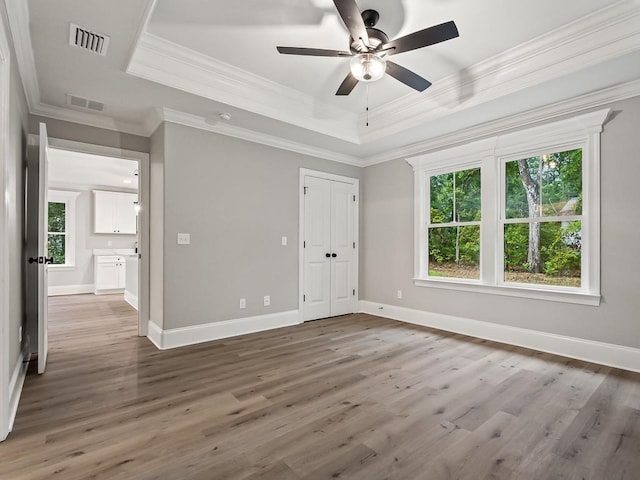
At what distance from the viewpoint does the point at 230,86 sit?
3463 mm

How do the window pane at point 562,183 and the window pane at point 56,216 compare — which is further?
the window pane at point 56,216

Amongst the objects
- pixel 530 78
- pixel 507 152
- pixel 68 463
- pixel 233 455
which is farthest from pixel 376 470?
pixel 507 152

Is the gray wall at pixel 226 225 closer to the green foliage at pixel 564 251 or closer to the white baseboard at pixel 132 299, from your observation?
the white baseboard at pixel 132 299

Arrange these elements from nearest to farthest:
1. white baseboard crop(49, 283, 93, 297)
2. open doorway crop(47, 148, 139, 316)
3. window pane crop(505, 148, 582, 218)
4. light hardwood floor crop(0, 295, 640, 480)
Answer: light hardwood floor crop(0, 295, 640, 480), window pane crop(505, 148, 582, 218), white baseboard crop(49, 283, 93, 297), open doorway crop(47, 148, 139, 316)

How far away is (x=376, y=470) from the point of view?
1.67 meters

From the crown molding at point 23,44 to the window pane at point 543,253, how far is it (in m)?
4.73

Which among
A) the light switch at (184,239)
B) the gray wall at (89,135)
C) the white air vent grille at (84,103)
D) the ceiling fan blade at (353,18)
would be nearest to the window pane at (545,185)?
the ceiling fan blade at (353,18)

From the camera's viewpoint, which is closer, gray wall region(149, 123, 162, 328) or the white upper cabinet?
gray wall region(149, 123, 162, 328)

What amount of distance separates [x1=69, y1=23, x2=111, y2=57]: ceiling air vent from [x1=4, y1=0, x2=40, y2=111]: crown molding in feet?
0.83

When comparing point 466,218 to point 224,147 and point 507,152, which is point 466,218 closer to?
point 507,152

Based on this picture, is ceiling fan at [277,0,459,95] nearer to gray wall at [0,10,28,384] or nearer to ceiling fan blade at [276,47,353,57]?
ceiling fan blade at [276,47,353,57]

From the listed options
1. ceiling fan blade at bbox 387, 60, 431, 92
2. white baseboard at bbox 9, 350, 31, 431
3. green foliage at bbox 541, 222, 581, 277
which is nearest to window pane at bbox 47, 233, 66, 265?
white baseboard at bbox 9, 350, 31, 431

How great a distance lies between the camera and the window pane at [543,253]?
11.4 ft

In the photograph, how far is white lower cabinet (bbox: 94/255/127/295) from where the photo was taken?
309 inches
